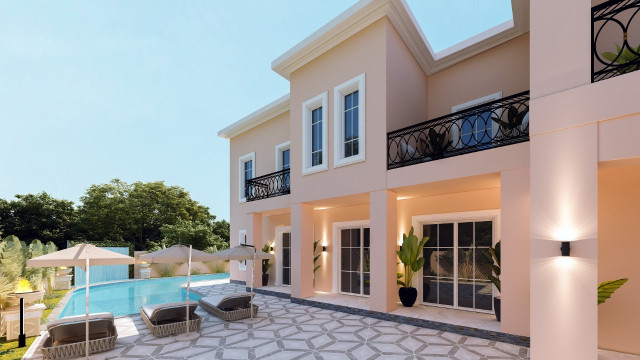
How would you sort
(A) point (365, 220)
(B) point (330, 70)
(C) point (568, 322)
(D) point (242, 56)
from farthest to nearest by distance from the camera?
(D) point (242, 56) < (A) point (365, 220) < (B) point (330, 70) < (C) point (568, 322)

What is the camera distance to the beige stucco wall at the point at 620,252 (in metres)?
5.64

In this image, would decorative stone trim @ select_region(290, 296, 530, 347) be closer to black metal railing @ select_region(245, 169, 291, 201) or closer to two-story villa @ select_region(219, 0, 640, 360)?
two-story villa @ select_region(219, 0, 640, 360)

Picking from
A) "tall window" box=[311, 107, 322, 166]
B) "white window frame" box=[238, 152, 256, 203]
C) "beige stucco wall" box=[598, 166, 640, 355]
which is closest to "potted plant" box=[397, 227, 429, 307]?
"beige stucco wall" box=[598, 166, 640, 355]

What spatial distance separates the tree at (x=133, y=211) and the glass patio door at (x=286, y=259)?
51.9 ft

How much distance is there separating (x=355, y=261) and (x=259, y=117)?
791 centimetres

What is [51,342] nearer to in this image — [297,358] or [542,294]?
[297,358]

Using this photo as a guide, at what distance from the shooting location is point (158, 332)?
277 inches

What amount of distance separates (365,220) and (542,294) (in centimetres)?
688

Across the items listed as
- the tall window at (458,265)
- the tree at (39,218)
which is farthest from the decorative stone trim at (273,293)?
the tree at (39,218)

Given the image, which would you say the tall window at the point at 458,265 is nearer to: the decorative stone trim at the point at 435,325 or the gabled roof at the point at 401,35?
the decorative stone trim at the point at 435,325

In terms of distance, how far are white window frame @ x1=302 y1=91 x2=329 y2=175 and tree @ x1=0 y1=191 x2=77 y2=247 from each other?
84.1 feet

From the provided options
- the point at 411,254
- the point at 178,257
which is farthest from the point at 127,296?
the point at 411,254

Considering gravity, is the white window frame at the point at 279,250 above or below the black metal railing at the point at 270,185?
below

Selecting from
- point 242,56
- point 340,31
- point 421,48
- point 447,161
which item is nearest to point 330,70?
point 340,31
